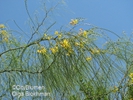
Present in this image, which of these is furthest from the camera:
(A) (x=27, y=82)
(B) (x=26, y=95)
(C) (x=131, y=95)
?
(C) (x=131, y=95)

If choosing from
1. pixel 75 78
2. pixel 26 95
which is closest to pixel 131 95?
pixel 26 95

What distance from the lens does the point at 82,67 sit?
894 mm

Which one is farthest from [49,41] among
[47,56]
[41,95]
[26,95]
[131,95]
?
[131,95]

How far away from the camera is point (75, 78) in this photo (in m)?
0.86

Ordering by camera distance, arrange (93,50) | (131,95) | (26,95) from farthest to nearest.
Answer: (131,95)
(26,95)
(93,50)

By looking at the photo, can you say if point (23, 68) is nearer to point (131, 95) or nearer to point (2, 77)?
point (2, 77)

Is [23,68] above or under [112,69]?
above

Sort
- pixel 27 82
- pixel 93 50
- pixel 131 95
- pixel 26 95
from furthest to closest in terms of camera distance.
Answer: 1. pixel 131 95
2. pixel 26 95
3. pixel 27 82
4. pixel 93 50

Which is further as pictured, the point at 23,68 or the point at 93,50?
the point at 23,68

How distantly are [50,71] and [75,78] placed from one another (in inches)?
2.8

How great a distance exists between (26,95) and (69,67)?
0.27m

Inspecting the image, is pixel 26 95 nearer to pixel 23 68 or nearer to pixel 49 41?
pixel 23 68

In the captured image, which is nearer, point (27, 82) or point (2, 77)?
point (27, 82)

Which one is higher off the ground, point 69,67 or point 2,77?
point 2,77
